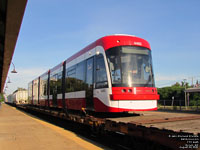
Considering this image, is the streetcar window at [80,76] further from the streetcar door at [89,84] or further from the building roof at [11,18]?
the building roof at [11,18]

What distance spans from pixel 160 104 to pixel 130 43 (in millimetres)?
25335

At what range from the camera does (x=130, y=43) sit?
8602 millimetres

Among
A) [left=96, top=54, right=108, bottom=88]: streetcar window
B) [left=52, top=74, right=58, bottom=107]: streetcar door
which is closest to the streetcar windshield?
[left=96, top=54, right=108, bottom=88]: streetcar window

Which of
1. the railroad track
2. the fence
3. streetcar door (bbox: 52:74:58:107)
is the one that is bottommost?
the fence

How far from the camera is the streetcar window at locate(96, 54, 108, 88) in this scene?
27.4 ft

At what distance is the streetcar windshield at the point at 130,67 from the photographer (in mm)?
8055

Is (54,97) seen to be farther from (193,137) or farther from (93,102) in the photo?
(193,137)

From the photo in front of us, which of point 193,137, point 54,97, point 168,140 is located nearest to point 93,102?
point 168,140

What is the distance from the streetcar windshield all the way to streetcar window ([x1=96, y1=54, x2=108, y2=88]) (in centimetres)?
33

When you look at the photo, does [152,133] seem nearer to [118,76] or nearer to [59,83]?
[118,76]

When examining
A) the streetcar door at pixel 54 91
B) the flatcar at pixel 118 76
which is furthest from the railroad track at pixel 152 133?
the streetcar door at pixel 54 91

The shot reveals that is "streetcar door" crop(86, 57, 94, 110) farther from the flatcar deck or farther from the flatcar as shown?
the flatcar deck

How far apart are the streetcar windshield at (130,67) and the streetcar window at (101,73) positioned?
0.33 metres

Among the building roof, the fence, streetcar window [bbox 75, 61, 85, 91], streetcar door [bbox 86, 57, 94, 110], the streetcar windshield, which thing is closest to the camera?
the building roof
